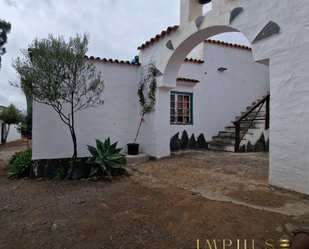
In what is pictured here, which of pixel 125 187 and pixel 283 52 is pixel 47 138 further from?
pixel 283 52

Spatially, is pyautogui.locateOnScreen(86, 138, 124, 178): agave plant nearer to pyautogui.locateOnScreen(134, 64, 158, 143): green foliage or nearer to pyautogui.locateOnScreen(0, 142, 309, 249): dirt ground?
pyautogui.locateOnScreen(0, 142, 309, 249): dirt ground

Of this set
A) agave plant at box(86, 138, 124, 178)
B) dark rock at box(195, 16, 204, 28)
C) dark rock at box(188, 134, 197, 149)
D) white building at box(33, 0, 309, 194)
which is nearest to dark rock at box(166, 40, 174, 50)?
white building at box(33, 0, 309, 194)

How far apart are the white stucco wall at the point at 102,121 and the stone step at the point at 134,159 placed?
0.72 m

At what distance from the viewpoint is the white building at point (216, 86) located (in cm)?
288

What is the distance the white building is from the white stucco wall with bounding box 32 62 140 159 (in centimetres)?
2

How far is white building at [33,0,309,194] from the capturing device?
288cm

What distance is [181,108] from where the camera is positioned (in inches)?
297

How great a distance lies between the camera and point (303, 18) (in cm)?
281

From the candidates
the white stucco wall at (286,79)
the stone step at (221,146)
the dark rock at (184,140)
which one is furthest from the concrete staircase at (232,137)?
the white stucco wall at (286,79)

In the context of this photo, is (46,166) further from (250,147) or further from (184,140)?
(250,147)

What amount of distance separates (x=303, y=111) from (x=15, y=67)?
16.7 feet

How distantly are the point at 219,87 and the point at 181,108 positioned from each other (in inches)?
76.5

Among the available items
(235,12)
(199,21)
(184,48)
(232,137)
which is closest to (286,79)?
(235,12)

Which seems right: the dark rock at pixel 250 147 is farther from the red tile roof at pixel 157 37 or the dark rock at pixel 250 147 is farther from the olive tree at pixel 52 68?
the olive tree at pixel 52 68
